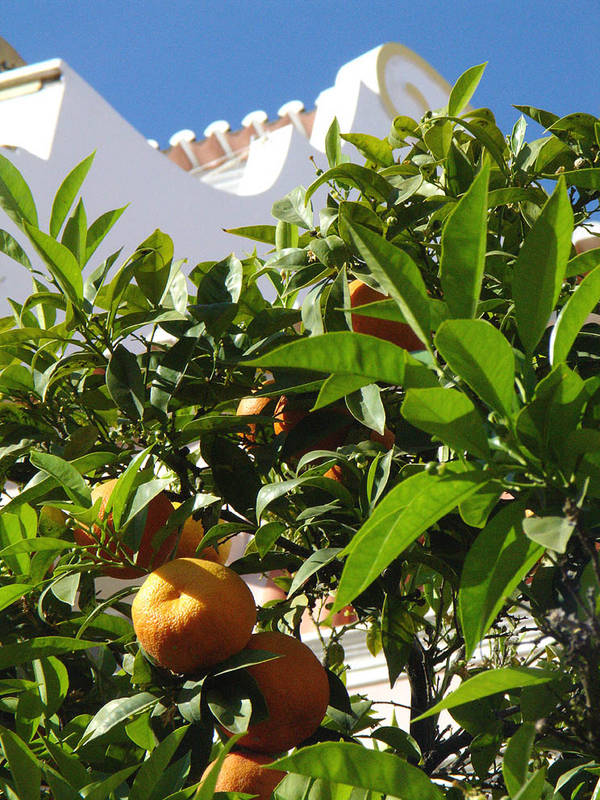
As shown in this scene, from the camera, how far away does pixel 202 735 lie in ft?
3.15

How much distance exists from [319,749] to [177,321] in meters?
0.60

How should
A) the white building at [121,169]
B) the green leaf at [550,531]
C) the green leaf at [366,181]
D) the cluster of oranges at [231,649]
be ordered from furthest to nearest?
the white building at [121,169], the green leaf at [366,181], the cluster of oranges at [231,649], the green leaf at [550,531]

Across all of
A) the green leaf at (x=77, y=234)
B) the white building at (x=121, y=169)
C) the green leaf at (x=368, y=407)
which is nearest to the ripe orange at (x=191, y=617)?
the green leaf at (x=368, y=407)

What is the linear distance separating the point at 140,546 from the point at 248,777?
0.93ft

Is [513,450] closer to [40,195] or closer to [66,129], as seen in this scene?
[40,195]

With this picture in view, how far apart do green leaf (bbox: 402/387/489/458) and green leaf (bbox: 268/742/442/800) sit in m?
0.26

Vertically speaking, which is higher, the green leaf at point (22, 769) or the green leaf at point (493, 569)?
the green leaf at point (493, 569)

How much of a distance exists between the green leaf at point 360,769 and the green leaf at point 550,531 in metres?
0.24

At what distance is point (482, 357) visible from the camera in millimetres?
644

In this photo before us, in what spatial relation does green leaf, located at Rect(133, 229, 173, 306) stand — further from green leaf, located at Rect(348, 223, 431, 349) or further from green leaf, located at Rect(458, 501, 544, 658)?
green leaf, located at Rect(458, 501, 544, 658)

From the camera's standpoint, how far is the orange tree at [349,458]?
667 mm

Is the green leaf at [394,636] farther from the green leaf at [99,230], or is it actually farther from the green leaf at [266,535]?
the green leaf at [99,230]

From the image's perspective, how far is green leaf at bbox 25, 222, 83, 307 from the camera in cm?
103

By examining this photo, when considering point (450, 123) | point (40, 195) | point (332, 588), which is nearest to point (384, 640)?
point (332, 588)
